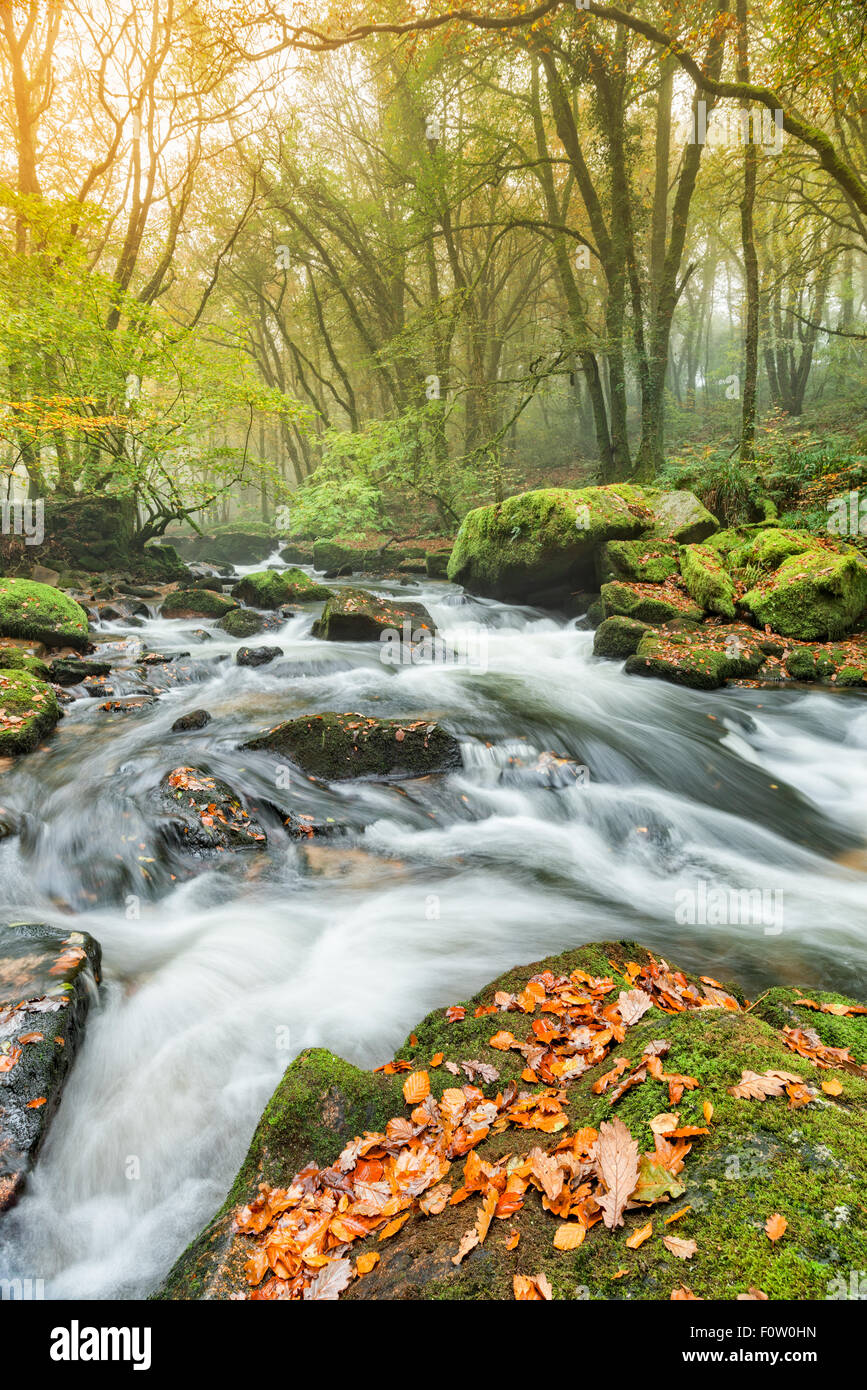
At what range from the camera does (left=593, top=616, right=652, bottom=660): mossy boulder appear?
10156 mm

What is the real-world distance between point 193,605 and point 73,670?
497cm

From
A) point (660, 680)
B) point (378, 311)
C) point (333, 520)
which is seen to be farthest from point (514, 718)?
point (378, 311)

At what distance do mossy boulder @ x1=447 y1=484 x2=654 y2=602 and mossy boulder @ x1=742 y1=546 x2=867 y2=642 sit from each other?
10.5 feet

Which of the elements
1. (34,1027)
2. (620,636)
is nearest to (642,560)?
(620,636)

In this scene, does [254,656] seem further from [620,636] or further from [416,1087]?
[416,1087]

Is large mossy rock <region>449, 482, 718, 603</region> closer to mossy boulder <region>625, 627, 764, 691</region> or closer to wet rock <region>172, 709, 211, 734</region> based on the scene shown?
mossy boulder <region>625, 627, 764, 691</region>

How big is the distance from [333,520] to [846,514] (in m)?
12.0

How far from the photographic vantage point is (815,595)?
9.14 meters

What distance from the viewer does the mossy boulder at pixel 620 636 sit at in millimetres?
10156

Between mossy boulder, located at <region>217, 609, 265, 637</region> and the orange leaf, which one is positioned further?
mossy boulder, located at <region>217, 609, 265, 637</region>

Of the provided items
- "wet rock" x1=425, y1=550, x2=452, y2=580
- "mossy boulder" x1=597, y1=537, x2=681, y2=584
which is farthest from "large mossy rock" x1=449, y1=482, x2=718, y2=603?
"wet rock" x1=425, y1=550, x2=452, y2=580

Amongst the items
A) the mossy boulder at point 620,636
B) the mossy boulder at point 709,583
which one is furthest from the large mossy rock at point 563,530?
the mossy boulder at point 620,636

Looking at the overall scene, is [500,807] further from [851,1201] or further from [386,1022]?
[851,1201]

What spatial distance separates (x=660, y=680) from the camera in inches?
364
